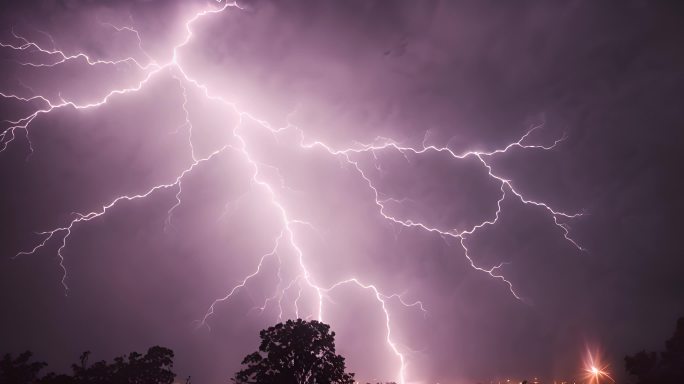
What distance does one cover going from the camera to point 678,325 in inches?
826

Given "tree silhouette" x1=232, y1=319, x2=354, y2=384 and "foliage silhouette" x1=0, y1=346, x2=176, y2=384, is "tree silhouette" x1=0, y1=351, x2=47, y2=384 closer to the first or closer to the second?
"foliage silhouette" x1=0, y1=346, x2=176, y2=384

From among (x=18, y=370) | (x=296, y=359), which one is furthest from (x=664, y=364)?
(x=18, y=370)

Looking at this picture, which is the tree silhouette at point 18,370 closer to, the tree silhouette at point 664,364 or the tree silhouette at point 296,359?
the tree silhouette at point 296,359

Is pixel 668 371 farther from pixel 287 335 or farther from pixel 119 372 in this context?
pixel 119 372

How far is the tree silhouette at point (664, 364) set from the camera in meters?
17.4

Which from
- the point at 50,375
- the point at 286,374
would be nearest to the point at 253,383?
the point at 286,374

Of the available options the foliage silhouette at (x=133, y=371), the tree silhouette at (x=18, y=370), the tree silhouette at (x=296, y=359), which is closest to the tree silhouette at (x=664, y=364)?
the tree silhouette at (x=296, y=359)

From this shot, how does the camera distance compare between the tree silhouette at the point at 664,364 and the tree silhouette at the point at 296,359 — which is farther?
the tree silhouette at the point at 664,364

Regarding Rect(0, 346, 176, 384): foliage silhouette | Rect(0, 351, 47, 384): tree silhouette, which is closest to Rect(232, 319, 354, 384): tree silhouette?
Rect(0, 346, 176, 384): foliage silhouette

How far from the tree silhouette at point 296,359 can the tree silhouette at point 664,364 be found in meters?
16.5

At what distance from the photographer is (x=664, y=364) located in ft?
62.9

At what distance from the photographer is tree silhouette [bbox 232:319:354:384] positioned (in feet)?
40.2

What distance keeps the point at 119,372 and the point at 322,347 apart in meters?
9.80

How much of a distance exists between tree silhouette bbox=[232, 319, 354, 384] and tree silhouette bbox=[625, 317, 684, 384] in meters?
16.5
